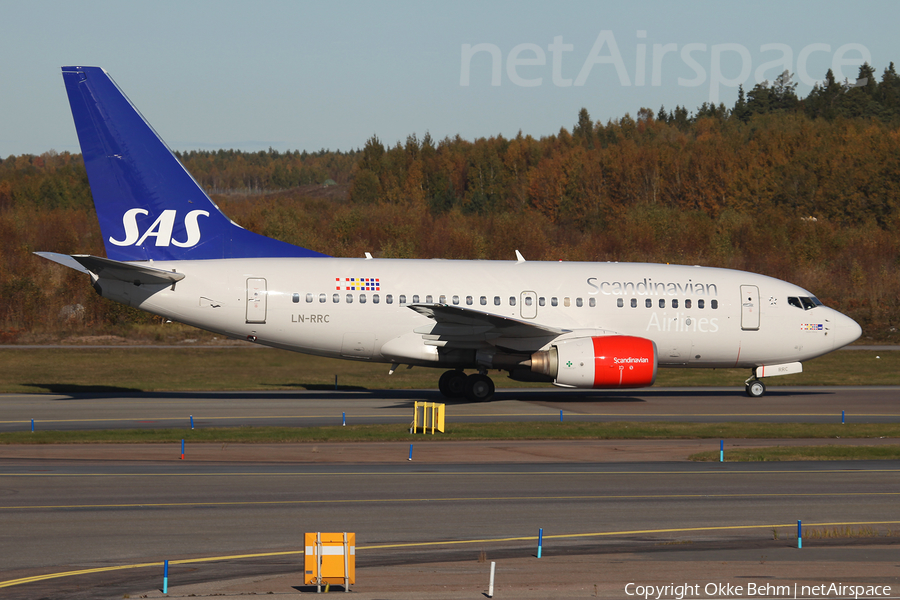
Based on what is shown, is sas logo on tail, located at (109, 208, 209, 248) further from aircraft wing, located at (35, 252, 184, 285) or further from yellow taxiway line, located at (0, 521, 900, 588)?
yellow taxiway line, located at (0, 521, 900, 588)

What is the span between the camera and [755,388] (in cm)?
3375

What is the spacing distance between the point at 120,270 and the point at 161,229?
2.67 m

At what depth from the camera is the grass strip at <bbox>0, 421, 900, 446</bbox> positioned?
75.9 ft

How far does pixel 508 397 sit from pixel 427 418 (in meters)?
9.20

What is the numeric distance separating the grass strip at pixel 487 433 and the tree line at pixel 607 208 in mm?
28834

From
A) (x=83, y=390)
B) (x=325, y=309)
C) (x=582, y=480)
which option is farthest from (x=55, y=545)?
(x=83, y=390)

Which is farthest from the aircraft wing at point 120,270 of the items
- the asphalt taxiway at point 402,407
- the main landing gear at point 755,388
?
the main landing gear at point 755,388

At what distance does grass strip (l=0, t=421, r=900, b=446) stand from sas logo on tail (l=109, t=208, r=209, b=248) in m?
7.82

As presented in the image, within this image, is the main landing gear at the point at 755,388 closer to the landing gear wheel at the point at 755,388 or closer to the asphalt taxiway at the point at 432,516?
the landing gear wheel at the point at 755,388

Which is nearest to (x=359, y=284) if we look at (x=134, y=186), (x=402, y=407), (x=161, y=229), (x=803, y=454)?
(x=402, y=407)

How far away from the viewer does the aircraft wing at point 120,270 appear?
27359 mm

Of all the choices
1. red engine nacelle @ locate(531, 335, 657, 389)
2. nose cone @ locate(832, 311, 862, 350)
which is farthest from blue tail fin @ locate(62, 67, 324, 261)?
nose cone @ locate(832, 311, 862, 350)

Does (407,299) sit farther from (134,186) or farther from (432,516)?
(432,516)

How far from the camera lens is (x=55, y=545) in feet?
43.3
